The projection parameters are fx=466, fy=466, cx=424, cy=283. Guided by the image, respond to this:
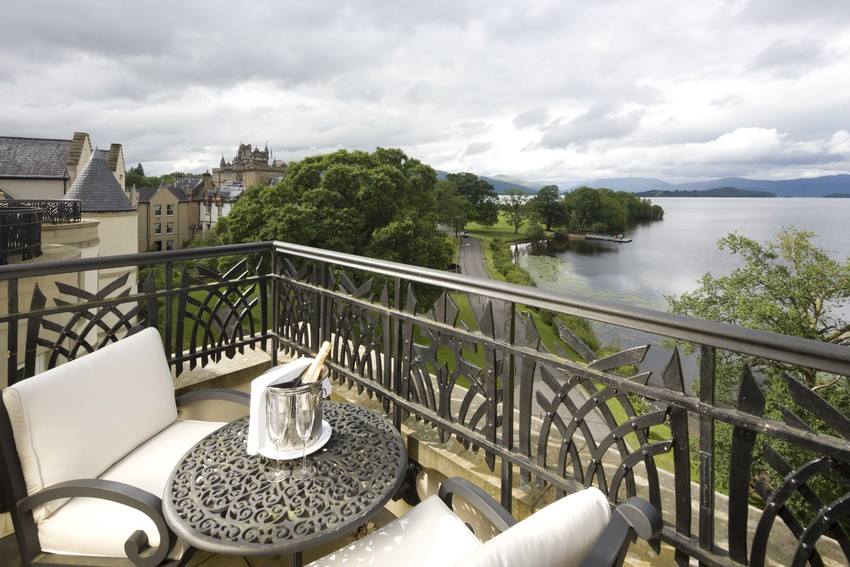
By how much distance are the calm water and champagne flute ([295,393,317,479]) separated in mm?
20394

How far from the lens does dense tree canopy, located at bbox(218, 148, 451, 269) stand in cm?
1580

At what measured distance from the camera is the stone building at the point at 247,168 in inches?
2263

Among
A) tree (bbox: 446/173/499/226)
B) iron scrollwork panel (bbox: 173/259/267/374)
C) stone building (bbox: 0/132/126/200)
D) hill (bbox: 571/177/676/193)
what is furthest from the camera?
hill (bbox: 571/177/676/193)

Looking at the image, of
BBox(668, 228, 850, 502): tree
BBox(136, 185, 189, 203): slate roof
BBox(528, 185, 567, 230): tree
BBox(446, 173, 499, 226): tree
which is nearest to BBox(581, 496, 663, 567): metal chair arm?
BBox(668, 228, 850, 502): tree

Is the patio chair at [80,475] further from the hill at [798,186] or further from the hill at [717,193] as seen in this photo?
the hill at [798,186]

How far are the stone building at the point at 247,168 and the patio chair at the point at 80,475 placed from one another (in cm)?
5752

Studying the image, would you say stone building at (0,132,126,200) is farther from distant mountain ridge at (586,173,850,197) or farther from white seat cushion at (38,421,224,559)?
distant mountain ridge at (586,173,850,197)

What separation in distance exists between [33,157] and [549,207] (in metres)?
37.7

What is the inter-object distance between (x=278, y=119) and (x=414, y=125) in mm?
20030

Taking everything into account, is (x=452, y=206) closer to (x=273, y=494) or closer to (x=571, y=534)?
(x=273, y=494)

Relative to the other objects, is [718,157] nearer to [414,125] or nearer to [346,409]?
[414,125]

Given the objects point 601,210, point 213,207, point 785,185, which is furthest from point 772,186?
point 213,207

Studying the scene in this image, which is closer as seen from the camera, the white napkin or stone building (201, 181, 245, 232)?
the white napkin

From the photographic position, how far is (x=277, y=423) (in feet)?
4.39
